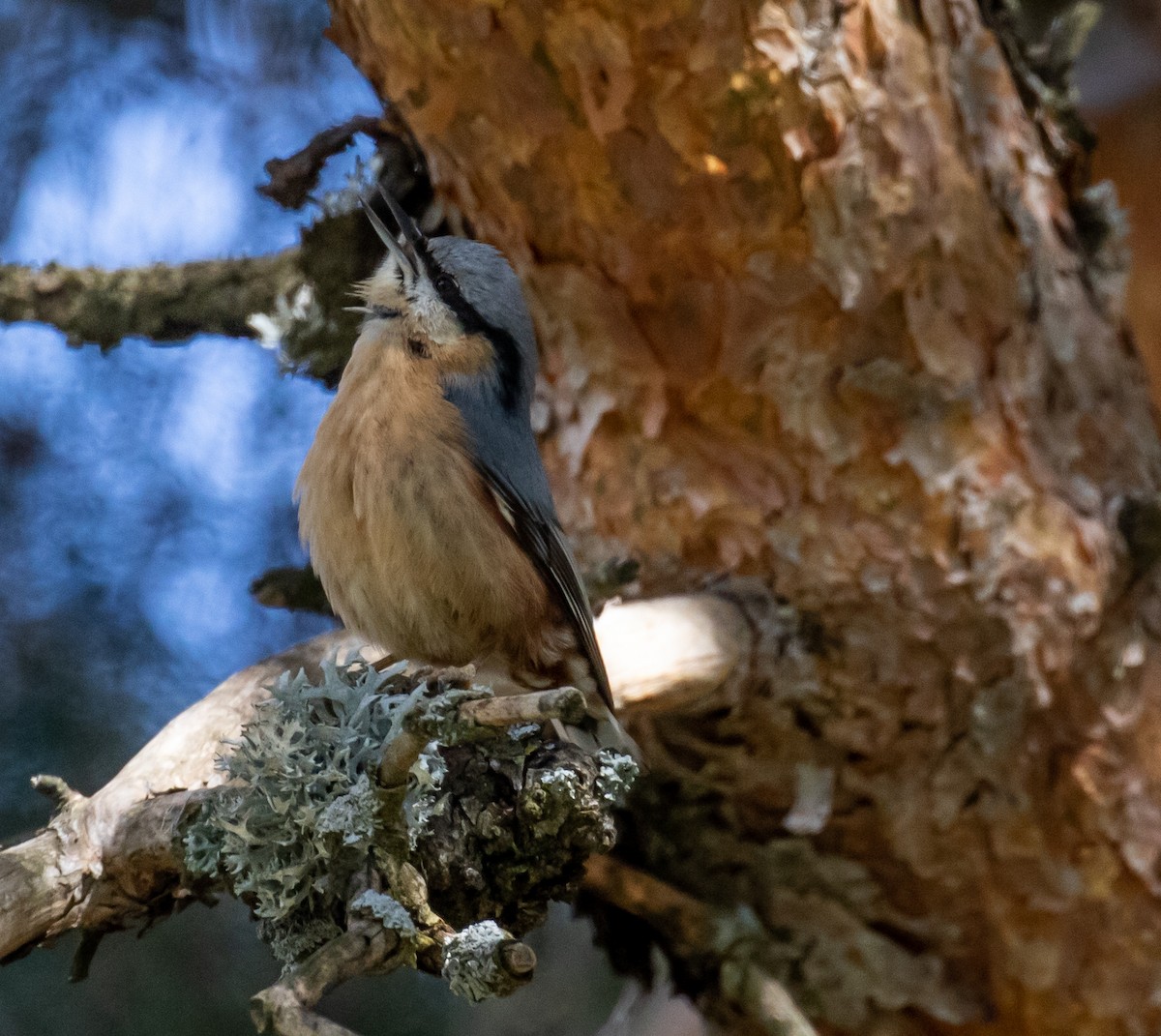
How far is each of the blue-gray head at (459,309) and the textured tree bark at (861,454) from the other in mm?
465

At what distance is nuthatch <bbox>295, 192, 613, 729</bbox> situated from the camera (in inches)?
76.5

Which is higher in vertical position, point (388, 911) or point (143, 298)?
point (143, 298)

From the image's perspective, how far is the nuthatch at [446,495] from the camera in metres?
1.94

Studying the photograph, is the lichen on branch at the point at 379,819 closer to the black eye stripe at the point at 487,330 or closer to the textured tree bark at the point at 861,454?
the black eye stripe at the point at 487,330

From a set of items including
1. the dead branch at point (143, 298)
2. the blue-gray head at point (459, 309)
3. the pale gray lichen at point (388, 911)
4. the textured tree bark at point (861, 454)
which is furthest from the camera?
the dead branch at point (143, 298)

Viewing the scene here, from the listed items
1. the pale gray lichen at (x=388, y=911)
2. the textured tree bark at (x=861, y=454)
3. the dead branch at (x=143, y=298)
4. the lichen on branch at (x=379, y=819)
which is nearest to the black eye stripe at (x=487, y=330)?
the textured tree bark at (x=861, y=454)

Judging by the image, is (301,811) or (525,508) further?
(525,508)

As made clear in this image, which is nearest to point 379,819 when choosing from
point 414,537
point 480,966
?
point 480,966

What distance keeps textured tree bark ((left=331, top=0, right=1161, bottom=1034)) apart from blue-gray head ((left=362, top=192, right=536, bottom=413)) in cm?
47

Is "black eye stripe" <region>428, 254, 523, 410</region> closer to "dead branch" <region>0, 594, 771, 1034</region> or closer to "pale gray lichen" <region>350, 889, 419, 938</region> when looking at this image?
"dead branch" <region>0, 594, 771, 1034</region>

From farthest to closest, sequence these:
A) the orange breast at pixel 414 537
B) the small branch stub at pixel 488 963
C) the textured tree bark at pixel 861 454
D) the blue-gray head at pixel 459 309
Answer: the textured tree bark at pixel 861 454 < the blue-gray head at pixel 459 309 < the orange breast at pixel 414 537 < the small branch stub at pixel 488 963

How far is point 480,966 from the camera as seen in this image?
3.94ft

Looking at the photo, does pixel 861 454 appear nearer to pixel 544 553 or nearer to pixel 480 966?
pixel 544 553

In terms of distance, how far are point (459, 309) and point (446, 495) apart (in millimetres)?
378
